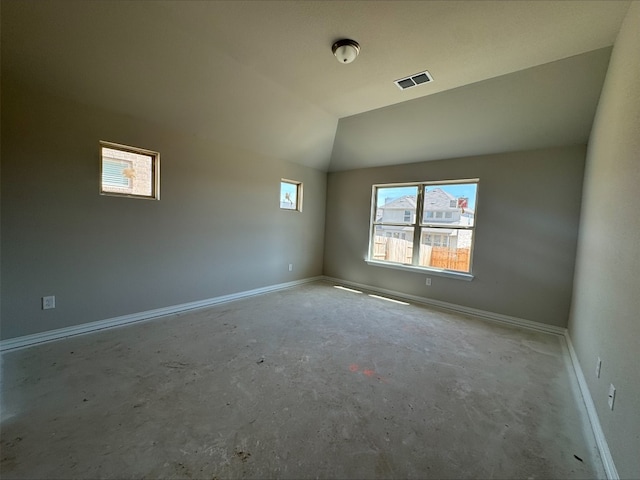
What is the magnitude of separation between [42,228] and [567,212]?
19.2ft

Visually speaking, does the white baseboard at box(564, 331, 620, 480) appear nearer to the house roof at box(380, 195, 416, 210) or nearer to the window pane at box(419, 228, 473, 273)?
the window pane at box(419, 228, 473, 273)

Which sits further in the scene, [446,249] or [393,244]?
[393,244]

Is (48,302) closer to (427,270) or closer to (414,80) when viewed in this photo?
(414,80)

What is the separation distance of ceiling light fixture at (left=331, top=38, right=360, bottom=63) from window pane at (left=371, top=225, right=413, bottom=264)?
300 cm

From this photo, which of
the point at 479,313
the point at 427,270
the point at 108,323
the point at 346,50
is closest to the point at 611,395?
the point at 479,313

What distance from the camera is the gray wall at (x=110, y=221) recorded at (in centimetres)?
240

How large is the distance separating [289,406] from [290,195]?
3834 mm

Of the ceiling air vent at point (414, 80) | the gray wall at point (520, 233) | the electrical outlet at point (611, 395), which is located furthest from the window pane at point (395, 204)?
the electrical outlet at point (611, 395)

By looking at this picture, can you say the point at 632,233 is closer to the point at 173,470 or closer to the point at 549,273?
the point at 549,273

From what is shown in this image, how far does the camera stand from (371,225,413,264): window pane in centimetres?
468

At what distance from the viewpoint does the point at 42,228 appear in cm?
252

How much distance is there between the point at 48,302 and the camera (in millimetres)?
2588

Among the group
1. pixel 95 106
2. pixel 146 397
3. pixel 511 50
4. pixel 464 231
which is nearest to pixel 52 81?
pixel 95 106

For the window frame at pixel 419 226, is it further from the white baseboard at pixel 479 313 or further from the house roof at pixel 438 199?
the white baseboard at pixel 479 313
